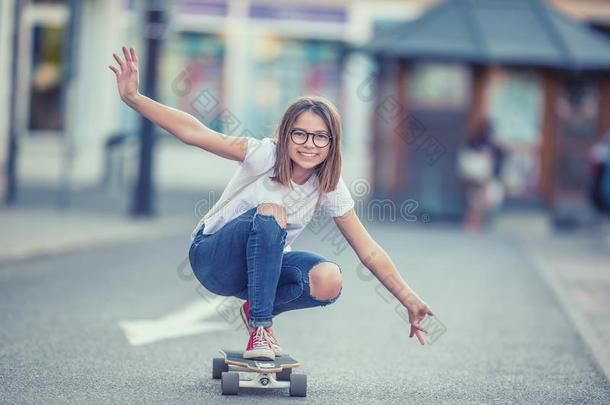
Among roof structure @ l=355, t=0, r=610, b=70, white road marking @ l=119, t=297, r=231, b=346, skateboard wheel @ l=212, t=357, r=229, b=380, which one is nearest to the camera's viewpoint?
skateboard wheel @ l=212, t=357, r=229, b=380

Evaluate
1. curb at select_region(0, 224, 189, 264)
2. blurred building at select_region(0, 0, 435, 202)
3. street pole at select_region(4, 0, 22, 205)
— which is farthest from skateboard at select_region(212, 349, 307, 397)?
blurred building at select_region(0, 0, 435, 202)

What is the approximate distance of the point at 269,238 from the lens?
17.5ft

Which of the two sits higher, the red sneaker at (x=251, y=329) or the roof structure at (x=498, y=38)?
the roof structure at (x=498, y=38)

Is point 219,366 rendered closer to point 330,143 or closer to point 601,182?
point 330,143

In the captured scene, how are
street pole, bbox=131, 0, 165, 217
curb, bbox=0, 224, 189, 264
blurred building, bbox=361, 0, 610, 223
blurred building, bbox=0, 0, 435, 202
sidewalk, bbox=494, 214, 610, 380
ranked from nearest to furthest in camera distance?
sidewalk, bbox=494, 214, 610, 380 → curb, bbox=0, 224, 189, 264 → street pole, bbox=131, 0, 165, 217 → blurred building, bbox=361, 0, 610, 223 → blurred building, bbox=0, 0, 435, 202

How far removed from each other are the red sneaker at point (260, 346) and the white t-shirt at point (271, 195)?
0.41 meters

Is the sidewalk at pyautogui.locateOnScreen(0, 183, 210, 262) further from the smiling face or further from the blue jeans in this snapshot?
the smiling face

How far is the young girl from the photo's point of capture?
535 cm

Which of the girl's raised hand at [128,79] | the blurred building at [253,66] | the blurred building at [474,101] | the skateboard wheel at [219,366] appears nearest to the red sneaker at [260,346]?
the skateboard wheel at [219,366]

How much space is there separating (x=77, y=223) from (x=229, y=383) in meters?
9.07

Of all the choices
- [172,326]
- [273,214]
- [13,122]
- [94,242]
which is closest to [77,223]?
[94,242]

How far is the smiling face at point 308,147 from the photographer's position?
547 centimetres

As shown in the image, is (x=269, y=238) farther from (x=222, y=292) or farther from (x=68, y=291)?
(x=68, y=291)

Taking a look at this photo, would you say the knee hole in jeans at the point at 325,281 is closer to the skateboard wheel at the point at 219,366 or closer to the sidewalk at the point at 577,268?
the skateboard wheel at the point at 219,366
